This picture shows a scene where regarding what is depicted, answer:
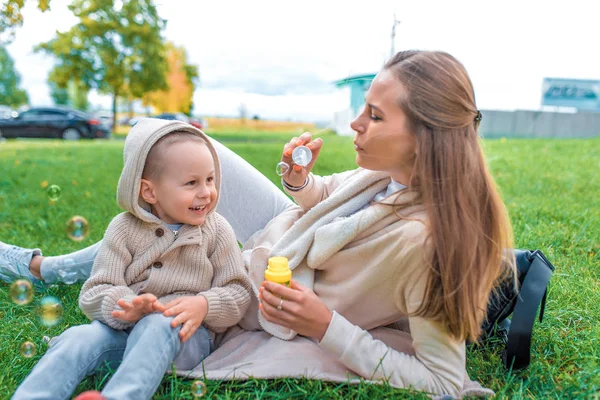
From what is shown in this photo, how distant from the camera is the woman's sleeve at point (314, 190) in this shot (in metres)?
2.13

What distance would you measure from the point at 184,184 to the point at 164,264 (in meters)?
0.28

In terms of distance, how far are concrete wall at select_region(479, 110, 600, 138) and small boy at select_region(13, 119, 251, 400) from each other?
18750mm

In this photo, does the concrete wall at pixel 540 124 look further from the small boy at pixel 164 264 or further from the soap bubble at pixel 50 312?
the small boy at pixel 164 264

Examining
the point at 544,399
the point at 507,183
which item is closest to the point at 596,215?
the point at 507,183

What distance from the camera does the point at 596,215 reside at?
11.9 feet

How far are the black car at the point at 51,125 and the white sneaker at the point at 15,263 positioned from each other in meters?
14.1

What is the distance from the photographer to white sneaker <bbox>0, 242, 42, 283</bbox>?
2502 millimetres

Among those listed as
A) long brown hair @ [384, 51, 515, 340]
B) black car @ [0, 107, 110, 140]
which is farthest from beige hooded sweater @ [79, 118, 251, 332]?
black car @ [0, 107, 110, 140]

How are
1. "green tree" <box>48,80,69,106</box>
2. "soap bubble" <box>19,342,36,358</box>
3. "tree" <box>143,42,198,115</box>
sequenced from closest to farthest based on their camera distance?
"soap bubble" <box>19,342,36,358</box> → "tree" <box>143,42,198,115</box> → "green tree" <box>48,80,69,106</box>

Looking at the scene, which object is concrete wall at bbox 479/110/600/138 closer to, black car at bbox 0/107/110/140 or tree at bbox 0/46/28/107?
black car at bbox 0/107/110/140

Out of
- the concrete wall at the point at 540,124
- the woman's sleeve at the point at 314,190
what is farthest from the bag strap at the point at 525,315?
the concrete wall at the point at 540,124

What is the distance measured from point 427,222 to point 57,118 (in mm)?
15830

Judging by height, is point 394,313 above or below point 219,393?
above

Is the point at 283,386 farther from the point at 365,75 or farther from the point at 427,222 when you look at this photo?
the point at 365,75
